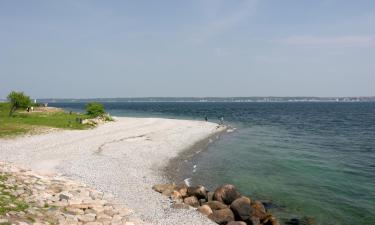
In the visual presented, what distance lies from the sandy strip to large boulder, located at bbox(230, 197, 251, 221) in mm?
2038

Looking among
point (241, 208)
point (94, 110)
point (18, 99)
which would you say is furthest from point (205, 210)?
point (94, 110)

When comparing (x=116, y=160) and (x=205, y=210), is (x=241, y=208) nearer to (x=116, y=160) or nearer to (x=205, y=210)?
(x=205, y=210)

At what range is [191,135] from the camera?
5731 centimetres

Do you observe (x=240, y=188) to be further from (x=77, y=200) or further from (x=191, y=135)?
(x=191, y=135)

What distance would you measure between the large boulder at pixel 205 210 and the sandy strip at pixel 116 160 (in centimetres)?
64

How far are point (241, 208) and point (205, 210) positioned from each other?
2.01 metres

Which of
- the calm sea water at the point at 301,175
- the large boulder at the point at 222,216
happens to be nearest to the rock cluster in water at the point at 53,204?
the large boulder at the point at 222,216

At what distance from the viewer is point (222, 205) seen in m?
20.8

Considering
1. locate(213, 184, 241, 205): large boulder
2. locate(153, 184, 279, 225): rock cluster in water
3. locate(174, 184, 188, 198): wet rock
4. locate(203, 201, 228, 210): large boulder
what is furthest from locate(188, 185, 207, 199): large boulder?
locate(203, 201, 228, 210): large boulder

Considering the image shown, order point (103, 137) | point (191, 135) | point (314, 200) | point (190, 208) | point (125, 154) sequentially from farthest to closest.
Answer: point (191, 135), point (103, 137), point (125, 154), point (314, 200), point (190, 208)

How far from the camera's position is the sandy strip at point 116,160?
19822 mm

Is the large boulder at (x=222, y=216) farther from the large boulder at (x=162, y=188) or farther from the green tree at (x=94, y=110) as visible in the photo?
the green tree at (x=94, y=110)

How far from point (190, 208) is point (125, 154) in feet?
57.6

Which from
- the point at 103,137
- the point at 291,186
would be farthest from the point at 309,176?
the point at 103,137
